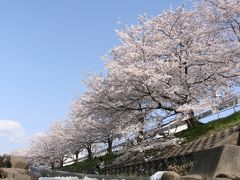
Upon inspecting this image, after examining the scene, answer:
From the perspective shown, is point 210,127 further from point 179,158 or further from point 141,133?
point 179,158

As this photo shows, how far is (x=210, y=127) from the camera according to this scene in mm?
27359

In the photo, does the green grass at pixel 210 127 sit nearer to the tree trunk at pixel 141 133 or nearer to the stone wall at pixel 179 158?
the stone wall at pixel 179 158

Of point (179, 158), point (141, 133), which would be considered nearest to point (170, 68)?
point (141, 133)

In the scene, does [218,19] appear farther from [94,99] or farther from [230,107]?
[94,99]

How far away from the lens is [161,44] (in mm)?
27875

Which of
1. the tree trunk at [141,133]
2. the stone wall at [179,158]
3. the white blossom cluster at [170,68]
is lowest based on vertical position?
the stone wall at [179,158]

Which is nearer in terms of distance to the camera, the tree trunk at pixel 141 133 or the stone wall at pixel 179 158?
the stone wall at pixel 179 158

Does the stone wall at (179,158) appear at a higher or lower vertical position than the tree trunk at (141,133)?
lower

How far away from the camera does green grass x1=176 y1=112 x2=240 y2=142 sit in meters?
26.1

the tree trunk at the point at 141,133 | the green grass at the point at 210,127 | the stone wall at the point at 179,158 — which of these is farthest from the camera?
the tree trunk at the point at 141,133

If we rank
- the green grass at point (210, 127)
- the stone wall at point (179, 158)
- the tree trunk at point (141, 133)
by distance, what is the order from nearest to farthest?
the stone wall at point (179, 158), the green grass at point (210, 127), the tree trunk at point (141, 133)

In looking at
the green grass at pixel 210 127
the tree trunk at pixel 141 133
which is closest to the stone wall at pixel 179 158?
the tree trunk at pixel 141 133

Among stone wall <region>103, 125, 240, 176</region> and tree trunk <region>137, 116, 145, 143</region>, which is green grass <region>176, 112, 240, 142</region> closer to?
stone wall <region>103, 125, 240, 176</region>

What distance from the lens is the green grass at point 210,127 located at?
26.1 meters
